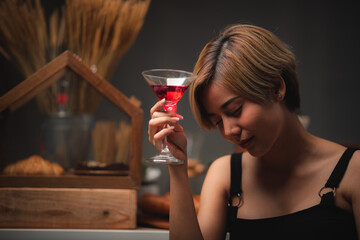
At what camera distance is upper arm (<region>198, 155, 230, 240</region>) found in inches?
54.3

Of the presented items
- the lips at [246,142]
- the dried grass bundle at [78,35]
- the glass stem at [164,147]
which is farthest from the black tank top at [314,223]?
the dried grass bundle at [78,35]

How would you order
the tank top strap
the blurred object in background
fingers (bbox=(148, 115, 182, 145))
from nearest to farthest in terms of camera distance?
fingers (bbox=(148, 115, 182, 145)) < the tank top strap < the blurred object in background

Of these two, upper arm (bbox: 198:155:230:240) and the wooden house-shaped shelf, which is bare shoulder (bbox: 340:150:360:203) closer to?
upper arm (bbox: 198:155:230:240)

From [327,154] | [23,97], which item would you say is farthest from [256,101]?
[23,97]

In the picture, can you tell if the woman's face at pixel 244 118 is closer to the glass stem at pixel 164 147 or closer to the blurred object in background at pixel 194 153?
the glass stem at pixel 164 147

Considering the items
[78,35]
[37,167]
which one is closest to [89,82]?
[78,35]

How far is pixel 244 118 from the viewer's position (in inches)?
45.8

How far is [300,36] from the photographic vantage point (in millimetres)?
2686

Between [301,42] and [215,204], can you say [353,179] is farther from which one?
[301,42]

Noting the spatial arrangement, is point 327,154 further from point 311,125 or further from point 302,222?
point 311,125

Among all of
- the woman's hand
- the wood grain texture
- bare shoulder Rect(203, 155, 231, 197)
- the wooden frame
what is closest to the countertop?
the wood grain texture

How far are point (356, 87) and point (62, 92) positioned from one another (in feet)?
6.79

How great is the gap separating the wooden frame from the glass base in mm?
A: 428

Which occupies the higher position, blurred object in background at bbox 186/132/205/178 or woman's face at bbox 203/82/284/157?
woman's face at bbox 203/82/284/157
